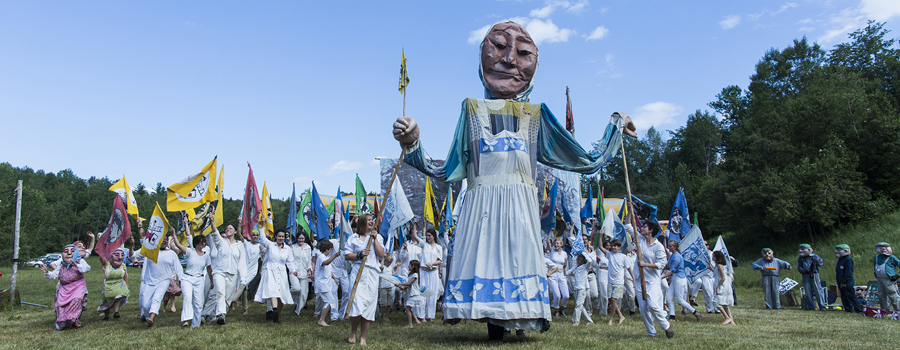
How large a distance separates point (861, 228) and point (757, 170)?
7311mm

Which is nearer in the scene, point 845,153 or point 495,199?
point 495,199

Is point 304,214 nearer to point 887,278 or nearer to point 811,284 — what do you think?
point 811,284

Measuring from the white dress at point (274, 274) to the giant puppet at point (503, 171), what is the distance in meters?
4.85

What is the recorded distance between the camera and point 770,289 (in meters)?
14.2

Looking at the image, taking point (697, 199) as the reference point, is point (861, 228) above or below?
below

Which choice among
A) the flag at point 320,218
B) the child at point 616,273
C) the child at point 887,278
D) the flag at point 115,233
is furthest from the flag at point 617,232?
the flag at point 115,233

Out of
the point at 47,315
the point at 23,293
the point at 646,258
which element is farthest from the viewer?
the point at 23,293

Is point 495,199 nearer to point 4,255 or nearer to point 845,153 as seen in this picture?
point 845,153

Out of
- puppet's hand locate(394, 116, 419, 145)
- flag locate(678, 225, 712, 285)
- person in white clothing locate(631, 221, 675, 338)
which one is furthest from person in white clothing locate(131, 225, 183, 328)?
flag locate(678, 225, 712, 285)

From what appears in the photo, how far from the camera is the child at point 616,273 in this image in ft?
33.5

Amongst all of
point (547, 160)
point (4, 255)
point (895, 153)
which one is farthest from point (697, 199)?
point (4, 255)

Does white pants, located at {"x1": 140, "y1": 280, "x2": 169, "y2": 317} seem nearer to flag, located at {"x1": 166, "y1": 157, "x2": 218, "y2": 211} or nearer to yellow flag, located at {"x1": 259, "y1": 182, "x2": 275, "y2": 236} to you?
flag, located at {"x1": 166, "y1": 157, "x2": 218, "y2": 211}

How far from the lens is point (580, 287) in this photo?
999cm

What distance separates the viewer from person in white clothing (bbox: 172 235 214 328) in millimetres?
8984
